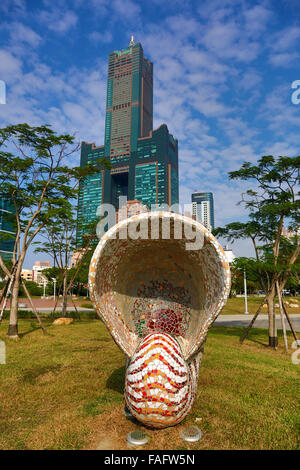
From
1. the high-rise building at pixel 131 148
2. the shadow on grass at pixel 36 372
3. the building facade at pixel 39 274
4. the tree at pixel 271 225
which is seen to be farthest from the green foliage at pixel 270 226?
the high-rise building at pixel 131 148

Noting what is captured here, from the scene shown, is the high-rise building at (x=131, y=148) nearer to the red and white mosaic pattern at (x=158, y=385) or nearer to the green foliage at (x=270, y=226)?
the green foliage at (x=270, y=226)

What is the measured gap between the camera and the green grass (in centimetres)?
279

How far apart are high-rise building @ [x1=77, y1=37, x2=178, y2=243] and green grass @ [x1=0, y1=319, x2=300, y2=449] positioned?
9747 centimetres

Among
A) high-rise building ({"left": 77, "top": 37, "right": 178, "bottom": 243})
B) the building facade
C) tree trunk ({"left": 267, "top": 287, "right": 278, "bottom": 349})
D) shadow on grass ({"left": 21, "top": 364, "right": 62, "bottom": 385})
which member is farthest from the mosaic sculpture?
high-rise building ({"left": 77, "top": 37, "right": 178, "bottom": 243})

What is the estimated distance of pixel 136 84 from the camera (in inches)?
5472

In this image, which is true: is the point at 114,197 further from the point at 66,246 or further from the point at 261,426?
the point at 261,426

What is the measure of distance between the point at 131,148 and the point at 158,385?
129 meters

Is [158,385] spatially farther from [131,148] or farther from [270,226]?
[131,148]

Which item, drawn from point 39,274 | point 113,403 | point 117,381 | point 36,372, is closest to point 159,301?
point 113,403

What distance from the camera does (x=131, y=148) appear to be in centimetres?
12419

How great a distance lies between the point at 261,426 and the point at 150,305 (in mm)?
1964

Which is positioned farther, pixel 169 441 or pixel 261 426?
pixel 261 426

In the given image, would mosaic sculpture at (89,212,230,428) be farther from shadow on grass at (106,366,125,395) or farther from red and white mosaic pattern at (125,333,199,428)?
shadow on grass at (106,366,125,395)
